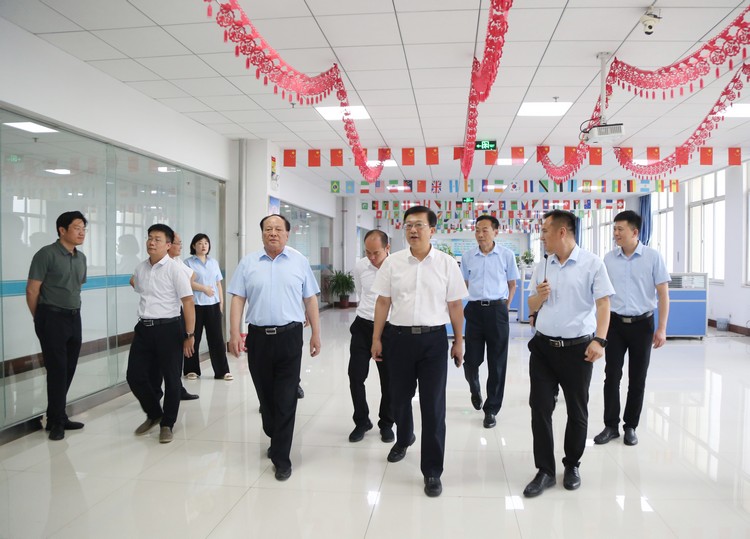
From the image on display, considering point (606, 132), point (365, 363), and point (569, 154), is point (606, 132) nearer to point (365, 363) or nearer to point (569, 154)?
point (365, 363)

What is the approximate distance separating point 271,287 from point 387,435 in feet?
4.49

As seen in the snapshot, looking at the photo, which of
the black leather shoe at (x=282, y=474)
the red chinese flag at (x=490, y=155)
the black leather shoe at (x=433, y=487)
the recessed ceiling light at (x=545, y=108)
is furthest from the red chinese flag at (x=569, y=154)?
the black leather shoe at (x=282, y=474)

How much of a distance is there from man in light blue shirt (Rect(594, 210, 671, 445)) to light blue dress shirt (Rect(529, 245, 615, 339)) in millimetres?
836

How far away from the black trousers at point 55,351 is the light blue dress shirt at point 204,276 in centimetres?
157

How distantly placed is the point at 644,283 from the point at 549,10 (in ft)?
6.90

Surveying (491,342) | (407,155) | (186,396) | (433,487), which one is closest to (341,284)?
(407,155)

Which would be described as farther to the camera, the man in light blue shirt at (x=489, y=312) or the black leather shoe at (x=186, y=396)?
the black leather shoe at (x=186, y=396)

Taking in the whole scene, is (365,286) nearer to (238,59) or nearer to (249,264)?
(249,264)

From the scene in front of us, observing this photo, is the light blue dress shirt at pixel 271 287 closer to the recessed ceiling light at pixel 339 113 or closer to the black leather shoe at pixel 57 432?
the black leather shoe at pixel 57 432

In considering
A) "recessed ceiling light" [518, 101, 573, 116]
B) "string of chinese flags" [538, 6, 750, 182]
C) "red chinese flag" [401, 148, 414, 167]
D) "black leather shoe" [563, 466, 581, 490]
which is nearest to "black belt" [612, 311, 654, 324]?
"black leather shoe" [563, 466, 581, 490]

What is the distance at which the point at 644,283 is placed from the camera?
3533mm

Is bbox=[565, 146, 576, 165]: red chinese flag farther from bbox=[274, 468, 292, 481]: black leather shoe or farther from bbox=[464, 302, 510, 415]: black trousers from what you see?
bbox=[274, 468, 292, 481]: black leather shoe

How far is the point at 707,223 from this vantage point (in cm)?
1168

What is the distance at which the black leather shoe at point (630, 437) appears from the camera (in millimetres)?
3578
